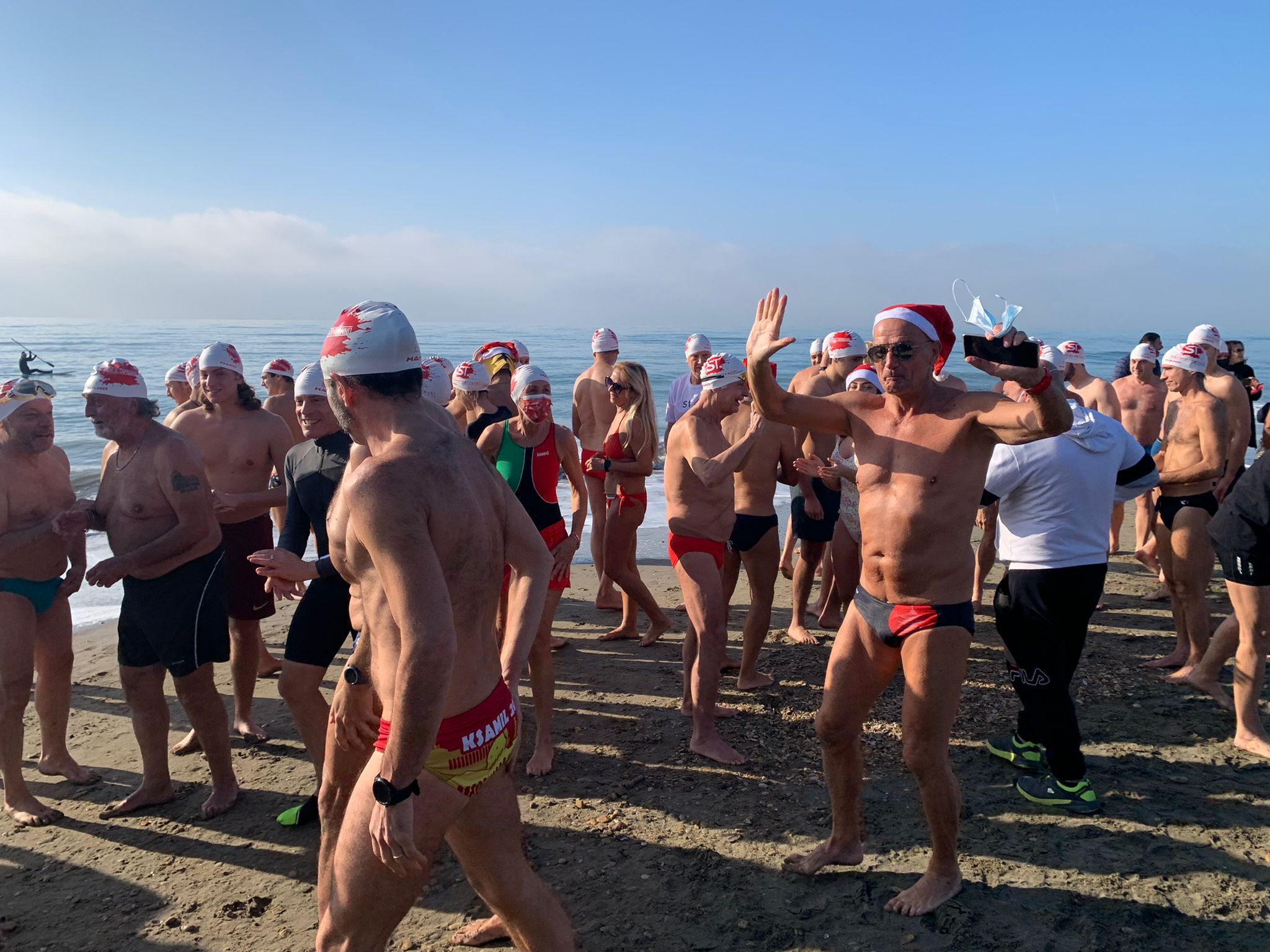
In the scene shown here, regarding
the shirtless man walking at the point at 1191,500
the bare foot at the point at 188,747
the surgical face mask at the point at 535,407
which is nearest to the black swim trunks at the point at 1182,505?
the shirtless man walking at the point at 1191,500

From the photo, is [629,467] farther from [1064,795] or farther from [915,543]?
[1064,795]

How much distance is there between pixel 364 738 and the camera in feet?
8.76

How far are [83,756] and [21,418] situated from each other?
2059mm

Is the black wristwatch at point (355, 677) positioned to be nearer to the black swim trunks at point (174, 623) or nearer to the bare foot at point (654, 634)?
the black swim trunks at point (174, 623)

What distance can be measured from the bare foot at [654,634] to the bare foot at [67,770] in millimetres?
3606

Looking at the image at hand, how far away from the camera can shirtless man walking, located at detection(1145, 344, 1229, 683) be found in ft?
18.3

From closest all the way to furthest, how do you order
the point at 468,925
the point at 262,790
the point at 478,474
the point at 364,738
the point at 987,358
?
1. the point at 478,474
2. the point at 364,738
3. the point at 987,358
4. the point at 468,925
5. the point at 262,790

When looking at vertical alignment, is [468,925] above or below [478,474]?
below

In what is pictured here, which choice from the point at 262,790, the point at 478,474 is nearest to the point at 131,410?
the point at 262,790

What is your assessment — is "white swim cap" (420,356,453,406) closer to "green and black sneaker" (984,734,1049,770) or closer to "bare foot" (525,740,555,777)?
"bare foot" (525,740,555,777)

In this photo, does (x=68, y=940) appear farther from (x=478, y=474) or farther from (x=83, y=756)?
(x=478, y=474)

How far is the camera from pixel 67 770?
4.66 m

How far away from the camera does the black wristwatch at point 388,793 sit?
1988mm

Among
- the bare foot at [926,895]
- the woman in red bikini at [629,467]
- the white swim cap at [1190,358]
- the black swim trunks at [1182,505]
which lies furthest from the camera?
the woman in red bikini at [629,467]
